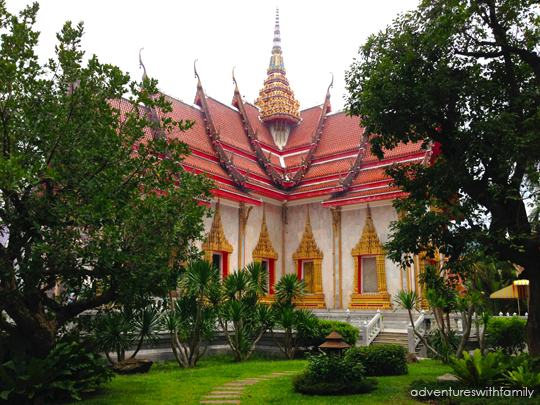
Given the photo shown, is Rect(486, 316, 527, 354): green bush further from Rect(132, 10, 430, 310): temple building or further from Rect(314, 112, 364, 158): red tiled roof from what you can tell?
Rect(314, 112, 364, 158): red tiled roof

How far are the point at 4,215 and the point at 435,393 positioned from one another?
6.36m

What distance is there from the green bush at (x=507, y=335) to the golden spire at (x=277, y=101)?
1486 centimetres

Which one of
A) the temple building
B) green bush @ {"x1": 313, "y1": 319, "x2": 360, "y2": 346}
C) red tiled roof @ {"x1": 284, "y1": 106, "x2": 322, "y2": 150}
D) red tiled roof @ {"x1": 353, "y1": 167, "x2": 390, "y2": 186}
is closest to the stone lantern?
green bush @ {"x1": 313, "y1": 319, "x2": 360, "y2": 346}

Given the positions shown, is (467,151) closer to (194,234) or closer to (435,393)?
(435,393)

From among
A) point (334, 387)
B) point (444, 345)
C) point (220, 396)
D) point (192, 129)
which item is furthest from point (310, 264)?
point (220, 396)

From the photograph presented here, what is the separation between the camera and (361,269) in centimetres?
1995

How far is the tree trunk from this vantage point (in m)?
7.65

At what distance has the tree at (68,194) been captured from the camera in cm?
609

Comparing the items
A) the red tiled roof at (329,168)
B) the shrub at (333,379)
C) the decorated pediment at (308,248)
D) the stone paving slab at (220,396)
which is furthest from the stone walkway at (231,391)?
the red tiled roof at (329,168)

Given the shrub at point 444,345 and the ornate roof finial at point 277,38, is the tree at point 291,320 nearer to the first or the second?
the shrub at point 444,345

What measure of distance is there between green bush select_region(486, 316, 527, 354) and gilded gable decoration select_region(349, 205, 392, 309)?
463 centimetres

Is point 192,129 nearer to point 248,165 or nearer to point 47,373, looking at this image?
point 248,165

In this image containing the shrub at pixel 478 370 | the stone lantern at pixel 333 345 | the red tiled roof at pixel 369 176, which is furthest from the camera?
the red tiled roof at pixel 369 176

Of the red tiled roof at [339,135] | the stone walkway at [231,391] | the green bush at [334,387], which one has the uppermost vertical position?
the red tiled roof at [339,135]
